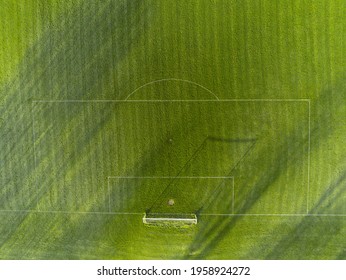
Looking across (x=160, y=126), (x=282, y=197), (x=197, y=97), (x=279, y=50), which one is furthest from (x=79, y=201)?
(x=279, y=50)

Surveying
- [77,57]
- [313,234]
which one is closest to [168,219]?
[313,234]

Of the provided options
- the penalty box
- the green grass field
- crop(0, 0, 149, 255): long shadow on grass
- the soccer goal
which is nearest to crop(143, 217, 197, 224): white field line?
the soccer goal

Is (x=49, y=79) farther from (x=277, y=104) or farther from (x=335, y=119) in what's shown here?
(x=335, y=119)

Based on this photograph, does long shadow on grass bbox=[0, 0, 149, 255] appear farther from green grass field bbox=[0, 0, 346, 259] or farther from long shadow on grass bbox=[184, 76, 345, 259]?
long shadow on grass bbox=[184, 76, 345, 259]

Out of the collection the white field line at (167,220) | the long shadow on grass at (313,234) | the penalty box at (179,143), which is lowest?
the long shadow on grass at (313,234)

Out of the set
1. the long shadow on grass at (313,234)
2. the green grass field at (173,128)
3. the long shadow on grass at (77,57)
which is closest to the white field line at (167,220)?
the green grass field at (173,128)

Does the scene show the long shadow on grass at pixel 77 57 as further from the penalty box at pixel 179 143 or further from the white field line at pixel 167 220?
the white field line at pixel 167 220
